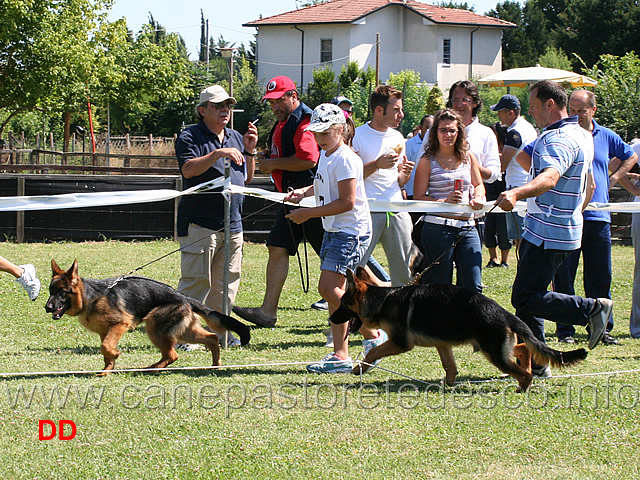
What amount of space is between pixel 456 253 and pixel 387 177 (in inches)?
40.2

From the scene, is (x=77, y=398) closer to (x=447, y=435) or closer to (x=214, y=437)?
(x=214, y=437)

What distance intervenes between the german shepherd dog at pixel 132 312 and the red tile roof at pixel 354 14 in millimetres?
54395

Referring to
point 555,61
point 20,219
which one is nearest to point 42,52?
point 20,219

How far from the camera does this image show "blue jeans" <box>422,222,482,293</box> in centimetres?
614

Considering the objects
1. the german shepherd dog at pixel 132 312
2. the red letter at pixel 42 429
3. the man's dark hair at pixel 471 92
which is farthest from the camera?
the man's dark hair at pixel 471 92

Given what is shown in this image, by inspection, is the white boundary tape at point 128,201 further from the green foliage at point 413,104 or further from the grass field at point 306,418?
the green foliage at point 413,104

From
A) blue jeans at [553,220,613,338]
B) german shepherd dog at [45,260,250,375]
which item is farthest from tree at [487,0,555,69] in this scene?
german shepherd dog at [45,260,250,375]

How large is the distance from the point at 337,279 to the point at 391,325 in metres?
0.59

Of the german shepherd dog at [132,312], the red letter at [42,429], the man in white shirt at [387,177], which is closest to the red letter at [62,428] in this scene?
the red letter at [42,429]

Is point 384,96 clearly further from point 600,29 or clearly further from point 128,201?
point 600,29

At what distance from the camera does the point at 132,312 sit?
19.1ft

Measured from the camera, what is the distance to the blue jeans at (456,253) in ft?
20.1

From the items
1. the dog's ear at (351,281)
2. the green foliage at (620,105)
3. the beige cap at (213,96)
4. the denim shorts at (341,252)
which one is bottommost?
the dog's ear at (351,281)

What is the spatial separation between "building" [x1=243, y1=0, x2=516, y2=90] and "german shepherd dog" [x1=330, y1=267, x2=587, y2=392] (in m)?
54.8
